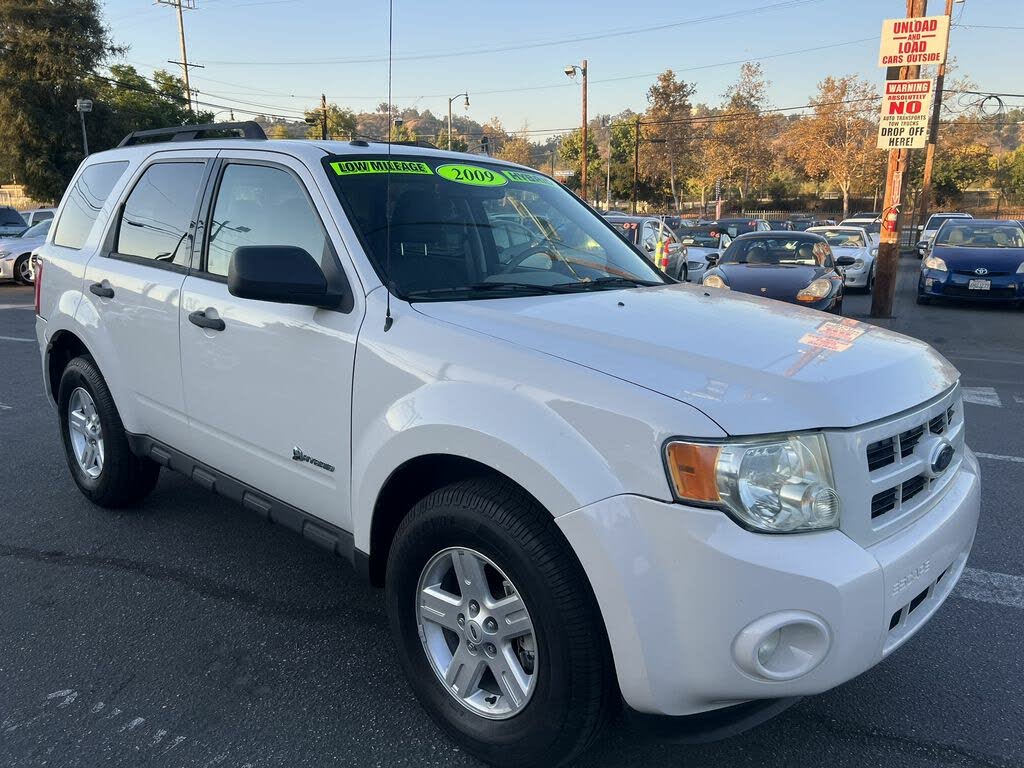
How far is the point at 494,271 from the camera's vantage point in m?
3.09

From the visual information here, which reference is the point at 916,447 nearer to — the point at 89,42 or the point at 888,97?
the point at 888,97

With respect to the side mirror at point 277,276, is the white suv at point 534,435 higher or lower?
lower

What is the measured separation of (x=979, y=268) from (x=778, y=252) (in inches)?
169

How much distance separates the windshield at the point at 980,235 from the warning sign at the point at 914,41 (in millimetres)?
4686

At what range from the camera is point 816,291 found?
33.4 ft

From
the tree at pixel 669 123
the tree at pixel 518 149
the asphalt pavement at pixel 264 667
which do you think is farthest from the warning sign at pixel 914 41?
the tree at pixel 518 149

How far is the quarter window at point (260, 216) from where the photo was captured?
9.70ft

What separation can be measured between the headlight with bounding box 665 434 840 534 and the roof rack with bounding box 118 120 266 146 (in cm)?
265

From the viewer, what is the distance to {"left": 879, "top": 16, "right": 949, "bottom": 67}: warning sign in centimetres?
1131

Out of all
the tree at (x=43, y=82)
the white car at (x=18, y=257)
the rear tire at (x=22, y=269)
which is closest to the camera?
the white car at (x=18, y=257)

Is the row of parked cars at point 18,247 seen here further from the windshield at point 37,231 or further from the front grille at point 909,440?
the front grille at point 909,440

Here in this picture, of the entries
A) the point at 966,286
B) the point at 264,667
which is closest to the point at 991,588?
the point at 264,667

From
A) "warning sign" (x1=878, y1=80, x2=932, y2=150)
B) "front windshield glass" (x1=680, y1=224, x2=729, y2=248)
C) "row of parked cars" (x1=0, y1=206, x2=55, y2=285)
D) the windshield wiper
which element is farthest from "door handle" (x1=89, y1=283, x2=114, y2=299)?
"front windshield glass" (x1=680, y1=224, x2=729, y2=248)

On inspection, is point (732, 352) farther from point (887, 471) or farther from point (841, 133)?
point (841, 133)
